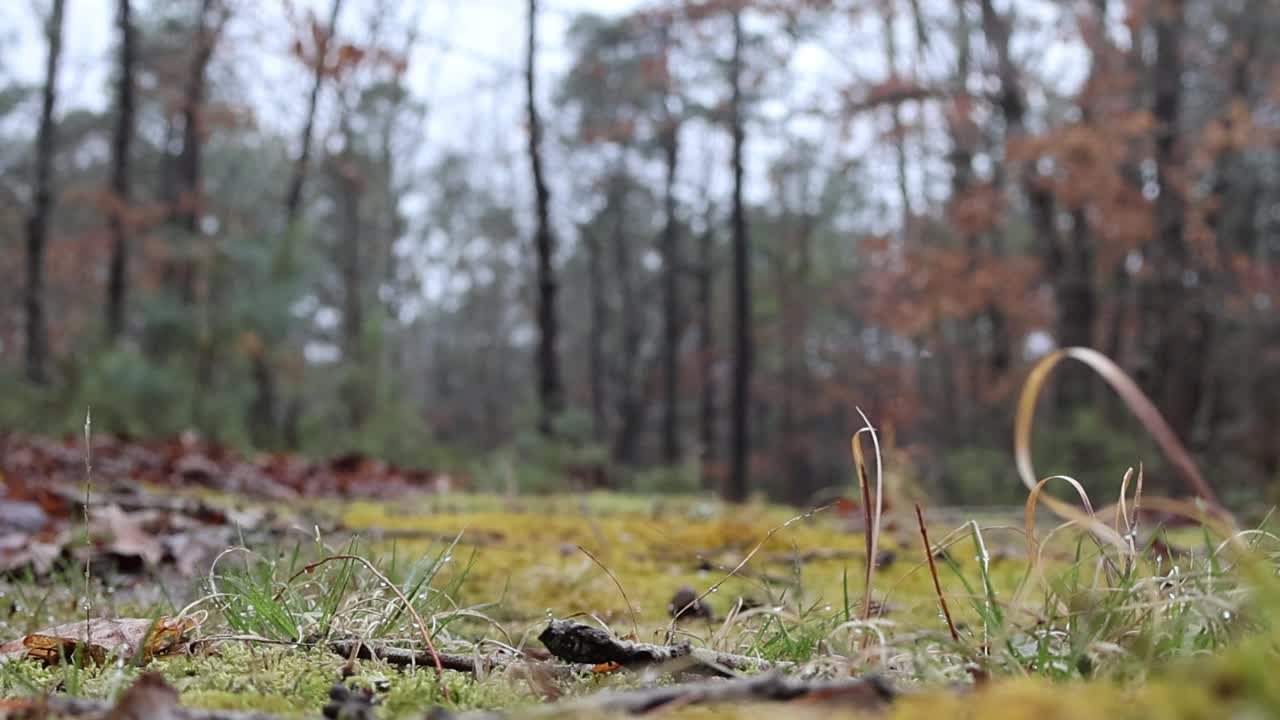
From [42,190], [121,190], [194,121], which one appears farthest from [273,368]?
[194,121]

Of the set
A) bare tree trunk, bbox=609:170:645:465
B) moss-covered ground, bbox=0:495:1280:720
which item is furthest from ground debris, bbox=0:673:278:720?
bare tree trunk, bbox=609:170:645:465

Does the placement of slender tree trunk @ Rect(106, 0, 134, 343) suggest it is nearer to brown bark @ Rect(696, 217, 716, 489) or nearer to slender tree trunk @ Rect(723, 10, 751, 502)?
slender tree trunk @ Rect(723, 10, 751, 502)

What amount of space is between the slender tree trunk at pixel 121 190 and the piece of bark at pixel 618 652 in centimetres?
1126

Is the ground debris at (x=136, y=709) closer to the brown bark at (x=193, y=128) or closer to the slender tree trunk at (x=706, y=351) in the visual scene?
the brown bark at (x=193, y=128)

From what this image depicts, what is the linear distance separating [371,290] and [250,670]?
38428 millimetres

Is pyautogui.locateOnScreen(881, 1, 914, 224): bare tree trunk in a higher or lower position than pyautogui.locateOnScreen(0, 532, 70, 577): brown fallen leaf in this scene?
higher

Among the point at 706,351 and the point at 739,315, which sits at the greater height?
the point at 739,315

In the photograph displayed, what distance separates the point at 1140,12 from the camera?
9.27 m

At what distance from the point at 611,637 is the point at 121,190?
15437 mm

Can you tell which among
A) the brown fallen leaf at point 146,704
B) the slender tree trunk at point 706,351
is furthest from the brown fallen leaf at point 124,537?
the slender tree trunk at point 706,351

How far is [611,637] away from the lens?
1208 millimetres

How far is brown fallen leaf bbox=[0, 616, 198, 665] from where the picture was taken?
1273mm

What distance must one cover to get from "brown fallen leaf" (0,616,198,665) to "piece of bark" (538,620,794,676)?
507mm

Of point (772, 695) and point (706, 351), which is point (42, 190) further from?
point (706, 351)
